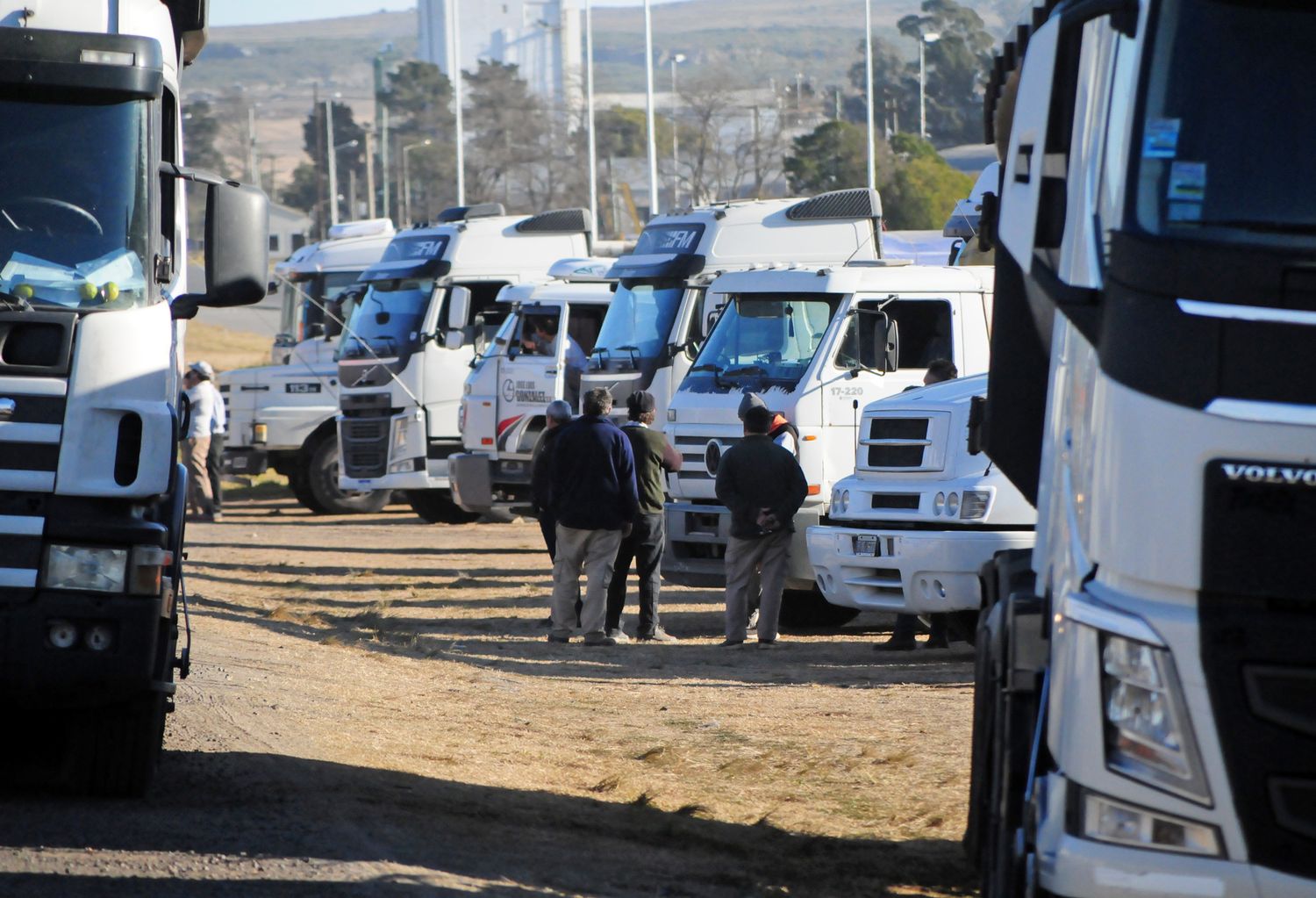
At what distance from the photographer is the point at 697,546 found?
14.9 m

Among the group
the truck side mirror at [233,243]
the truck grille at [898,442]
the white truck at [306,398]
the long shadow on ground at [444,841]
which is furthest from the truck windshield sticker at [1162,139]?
the white truck at [306,398]

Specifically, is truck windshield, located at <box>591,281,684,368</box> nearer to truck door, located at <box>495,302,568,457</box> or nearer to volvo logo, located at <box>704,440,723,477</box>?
truck door, located at <box>495,302,568,457</box>

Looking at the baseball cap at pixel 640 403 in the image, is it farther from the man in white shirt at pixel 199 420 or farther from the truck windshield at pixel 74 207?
the man in white shirt at pixel 199 420

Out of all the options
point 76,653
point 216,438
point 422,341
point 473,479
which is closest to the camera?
point 76,653

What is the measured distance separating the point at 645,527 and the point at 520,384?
20.8 ft

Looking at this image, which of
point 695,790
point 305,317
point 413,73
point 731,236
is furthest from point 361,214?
point 695,790

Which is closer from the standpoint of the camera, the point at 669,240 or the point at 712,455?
the point at 712,455

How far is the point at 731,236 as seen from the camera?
59.0ft

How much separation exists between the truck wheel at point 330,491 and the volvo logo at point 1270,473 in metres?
22.0

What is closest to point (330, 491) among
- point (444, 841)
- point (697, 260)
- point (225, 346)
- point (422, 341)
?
point (422, 341)

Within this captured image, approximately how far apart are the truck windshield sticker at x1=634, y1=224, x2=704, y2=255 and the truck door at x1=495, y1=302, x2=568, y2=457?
2019 millimetres

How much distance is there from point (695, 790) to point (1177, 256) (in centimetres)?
498

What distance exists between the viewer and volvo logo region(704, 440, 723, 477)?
14727mm

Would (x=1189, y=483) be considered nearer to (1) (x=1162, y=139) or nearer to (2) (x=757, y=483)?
(1) (x=1162, y=139)
